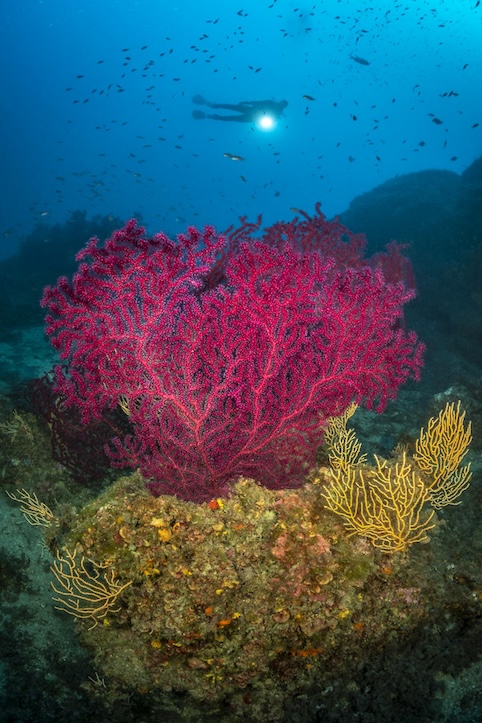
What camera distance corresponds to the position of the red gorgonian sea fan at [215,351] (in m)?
3.37

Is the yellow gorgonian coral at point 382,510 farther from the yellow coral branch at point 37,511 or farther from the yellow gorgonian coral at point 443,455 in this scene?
the yellow coral branch at point 37,511

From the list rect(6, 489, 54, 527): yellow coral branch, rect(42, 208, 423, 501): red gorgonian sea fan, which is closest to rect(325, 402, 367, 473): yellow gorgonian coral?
rect(42, 208, 423, 501): red gorgonian sea fan

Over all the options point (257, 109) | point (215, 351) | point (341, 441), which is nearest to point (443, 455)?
point (341, 441)

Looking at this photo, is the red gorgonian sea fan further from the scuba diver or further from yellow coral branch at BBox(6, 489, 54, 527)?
the scuba diver

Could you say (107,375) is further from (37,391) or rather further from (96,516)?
(37,391)

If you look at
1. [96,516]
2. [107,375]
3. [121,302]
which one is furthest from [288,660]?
[121,302]

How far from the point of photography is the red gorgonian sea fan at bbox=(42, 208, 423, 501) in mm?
3371

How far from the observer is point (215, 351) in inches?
143

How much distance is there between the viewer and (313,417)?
4043mm

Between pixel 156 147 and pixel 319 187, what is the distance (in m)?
62.3

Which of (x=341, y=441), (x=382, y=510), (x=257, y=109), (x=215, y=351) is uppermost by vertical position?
(x=215, y=351)

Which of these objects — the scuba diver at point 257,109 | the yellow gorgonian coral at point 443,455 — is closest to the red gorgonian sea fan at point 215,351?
the yellow gorgonian coral at point 443,455

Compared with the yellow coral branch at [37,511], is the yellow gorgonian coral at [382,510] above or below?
above

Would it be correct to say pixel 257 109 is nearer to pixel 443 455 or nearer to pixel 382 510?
pixel 443 455
